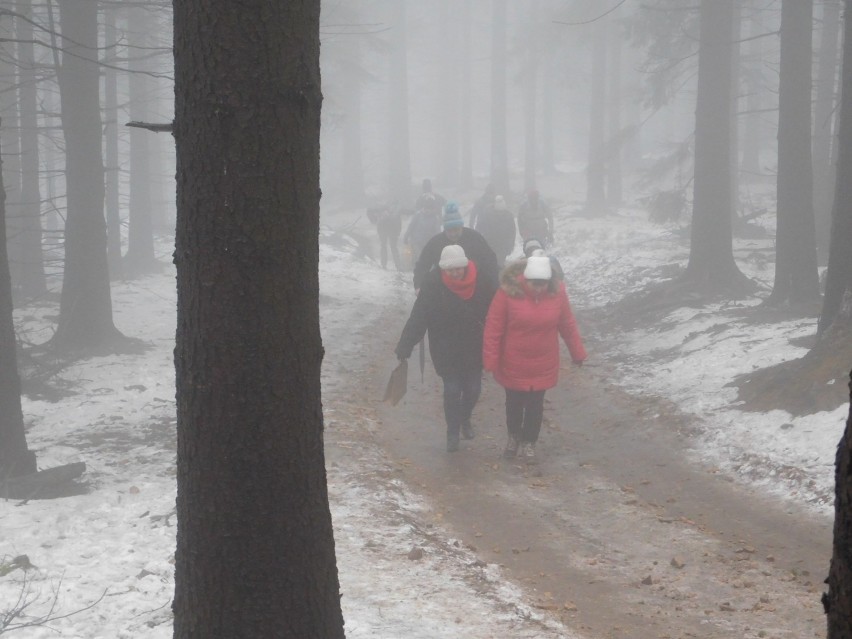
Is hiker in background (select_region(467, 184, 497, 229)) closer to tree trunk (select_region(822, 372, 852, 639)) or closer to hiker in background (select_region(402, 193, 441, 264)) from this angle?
hiker in background (select_region(402, 193, 441, 264))

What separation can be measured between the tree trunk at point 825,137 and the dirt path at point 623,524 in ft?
29.6

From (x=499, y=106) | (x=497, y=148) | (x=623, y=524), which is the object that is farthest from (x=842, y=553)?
(x=499, y=106)

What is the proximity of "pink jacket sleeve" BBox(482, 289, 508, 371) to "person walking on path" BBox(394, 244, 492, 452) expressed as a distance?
503mm

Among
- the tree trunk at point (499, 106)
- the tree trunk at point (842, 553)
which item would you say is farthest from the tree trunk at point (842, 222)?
the tree trunk at point (499, 106)

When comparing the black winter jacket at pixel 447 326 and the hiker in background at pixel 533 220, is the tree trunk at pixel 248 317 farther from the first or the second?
the hiker in background at pixel 533 220

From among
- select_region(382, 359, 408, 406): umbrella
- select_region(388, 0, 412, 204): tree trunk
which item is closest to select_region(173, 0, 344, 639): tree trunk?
select_region(382, 359, 408, 406): umbrella

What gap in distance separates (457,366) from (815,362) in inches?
145

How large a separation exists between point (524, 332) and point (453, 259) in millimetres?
1041

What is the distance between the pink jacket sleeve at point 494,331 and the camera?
8.44 meters

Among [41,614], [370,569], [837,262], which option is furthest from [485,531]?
[837,262]

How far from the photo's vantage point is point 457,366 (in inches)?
354

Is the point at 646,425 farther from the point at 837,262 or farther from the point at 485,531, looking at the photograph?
the point at 485,531

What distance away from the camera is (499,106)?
137ft

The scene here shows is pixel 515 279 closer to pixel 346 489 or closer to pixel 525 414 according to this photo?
pixel 525 414
